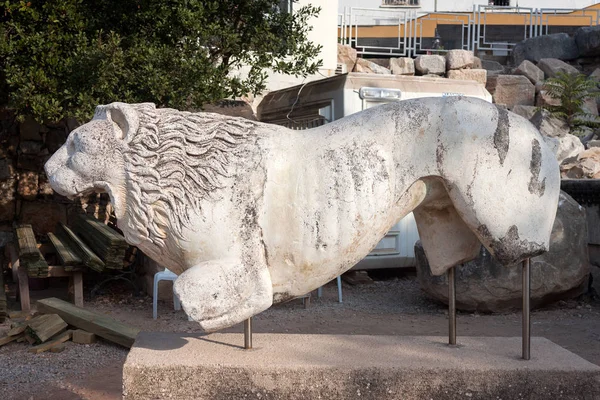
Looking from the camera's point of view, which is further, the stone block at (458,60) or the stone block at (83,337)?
the stone block at (458,60)

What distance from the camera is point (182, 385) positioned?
2.86 m

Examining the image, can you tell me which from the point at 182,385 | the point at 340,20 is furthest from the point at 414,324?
the point at 340,20

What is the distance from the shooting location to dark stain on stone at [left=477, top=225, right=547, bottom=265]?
2.84 m

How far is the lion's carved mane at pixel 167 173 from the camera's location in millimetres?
2727

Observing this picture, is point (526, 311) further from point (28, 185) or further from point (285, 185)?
point (28, 185)

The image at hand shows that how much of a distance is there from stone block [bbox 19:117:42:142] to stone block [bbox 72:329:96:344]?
13.6 feet

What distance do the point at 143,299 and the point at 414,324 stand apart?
285cm

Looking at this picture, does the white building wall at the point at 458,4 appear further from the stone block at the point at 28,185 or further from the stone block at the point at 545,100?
the stone block at the point at 28,185

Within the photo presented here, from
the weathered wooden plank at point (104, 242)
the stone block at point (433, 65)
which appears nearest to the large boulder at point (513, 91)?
the stone block at point (433, 65)

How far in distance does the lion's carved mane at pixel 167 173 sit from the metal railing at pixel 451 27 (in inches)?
549

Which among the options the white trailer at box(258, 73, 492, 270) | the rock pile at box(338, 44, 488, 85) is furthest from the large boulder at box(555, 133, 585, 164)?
the rock pile at box(338, 44, 488, 85)

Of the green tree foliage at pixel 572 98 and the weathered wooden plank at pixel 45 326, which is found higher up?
the green tree foliage at pixel 572 98

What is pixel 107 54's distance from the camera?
6.17 metres

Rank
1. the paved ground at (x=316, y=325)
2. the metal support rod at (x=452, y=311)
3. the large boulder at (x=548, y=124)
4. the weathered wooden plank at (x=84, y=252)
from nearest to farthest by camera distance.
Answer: the metal support rod at (x=452, y=311) → the paved ground at (x=316, y=325) → the weathered wooden plank at (x=84, y=252) → the large boulder at (x=548, y=124)
